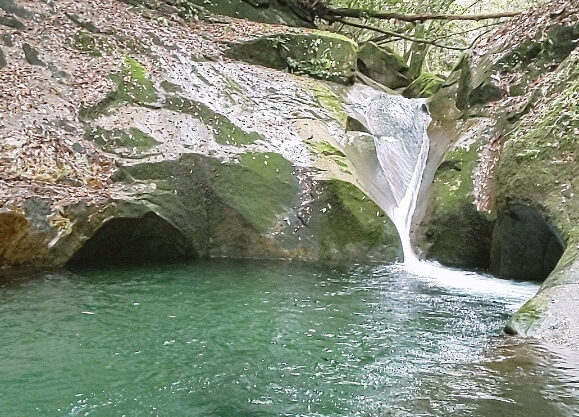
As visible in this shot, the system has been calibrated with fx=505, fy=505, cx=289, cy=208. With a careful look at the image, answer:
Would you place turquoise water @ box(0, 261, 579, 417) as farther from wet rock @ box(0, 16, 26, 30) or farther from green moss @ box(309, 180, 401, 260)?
wet rock @ box(0, 16, 26, 30)

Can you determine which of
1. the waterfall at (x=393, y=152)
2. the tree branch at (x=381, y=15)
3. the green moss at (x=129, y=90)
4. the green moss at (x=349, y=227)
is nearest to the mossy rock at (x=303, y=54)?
the waterfall at (x=393, y=152)

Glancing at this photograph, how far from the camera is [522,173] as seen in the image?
285 inches

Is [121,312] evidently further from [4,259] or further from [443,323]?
[443,323]

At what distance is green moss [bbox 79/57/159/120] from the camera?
363 inches

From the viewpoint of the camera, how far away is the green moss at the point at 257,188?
8875mm

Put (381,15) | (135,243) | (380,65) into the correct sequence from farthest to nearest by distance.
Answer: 1. (380,65)
2. (381,15)
3. (135,243)

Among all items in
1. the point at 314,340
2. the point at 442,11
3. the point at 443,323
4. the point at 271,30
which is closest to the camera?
the point at 314,340

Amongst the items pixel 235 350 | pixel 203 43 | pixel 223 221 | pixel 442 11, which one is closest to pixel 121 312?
pixel 235 350

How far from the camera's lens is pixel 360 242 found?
8.97 metres

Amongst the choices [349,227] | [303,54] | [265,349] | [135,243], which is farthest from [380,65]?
[265,349]

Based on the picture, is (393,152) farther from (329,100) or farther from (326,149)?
(326,149)

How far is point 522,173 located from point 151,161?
5888 millimetres

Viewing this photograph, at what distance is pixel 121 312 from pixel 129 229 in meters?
2.58

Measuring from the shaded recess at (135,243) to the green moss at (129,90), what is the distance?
234 cm
